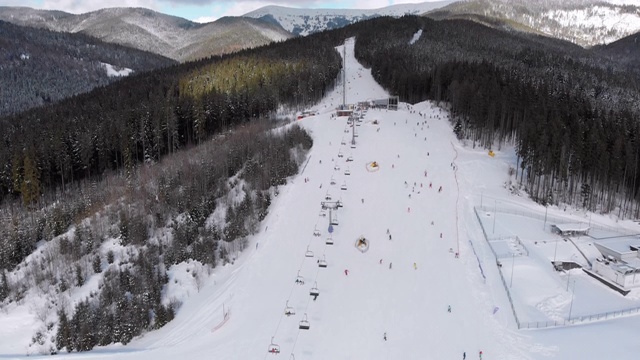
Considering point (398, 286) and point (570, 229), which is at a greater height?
point (570, 229)

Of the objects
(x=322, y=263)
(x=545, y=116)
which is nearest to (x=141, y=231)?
(x=322, y=263)

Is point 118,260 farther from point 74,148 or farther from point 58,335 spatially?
point 74,148

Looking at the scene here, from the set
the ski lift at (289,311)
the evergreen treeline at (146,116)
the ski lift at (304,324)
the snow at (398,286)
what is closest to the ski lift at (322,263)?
the snow at (398,286)

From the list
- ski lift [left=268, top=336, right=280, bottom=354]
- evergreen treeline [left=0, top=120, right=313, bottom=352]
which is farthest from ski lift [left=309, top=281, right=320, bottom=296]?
evergreen treeline [left=0, top=120, right=313, bottom=352]

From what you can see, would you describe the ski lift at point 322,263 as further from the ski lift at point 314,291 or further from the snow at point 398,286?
the ski lift at point 314,291

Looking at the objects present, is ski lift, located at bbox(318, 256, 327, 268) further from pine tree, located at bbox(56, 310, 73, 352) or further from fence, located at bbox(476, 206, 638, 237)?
pine tree, located at bbox(56, 310, 73, 352)

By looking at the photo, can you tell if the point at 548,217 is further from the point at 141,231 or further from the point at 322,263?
the point at 141,231
